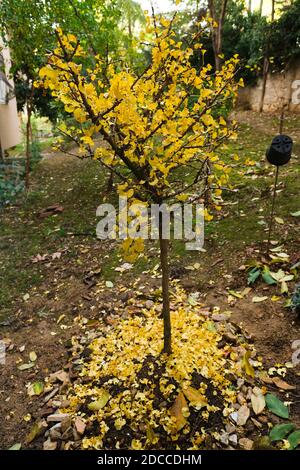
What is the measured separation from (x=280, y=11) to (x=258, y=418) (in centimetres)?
1054

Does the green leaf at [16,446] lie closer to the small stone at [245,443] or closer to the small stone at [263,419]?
the small stone at [245,443]

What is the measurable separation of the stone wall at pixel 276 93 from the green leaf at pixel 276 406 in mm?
8386

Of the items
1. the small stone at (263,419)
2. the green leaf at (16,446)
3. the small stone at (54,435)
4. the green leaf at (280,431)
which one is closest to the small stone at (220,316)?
the small stone at (263,419)

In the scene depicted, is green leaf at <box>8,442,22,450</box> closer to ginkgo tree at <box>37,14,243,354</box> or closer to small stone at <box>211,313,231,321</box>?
ginkgo tree at <box>37,14,243,354</box>

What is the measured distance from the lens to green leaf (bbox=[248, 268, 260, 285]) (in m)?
3.54

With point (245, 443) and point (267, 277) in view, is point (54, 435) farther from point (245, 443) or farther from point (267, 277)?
point (267, 277)

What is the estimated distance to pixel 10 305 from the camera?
4.00 meters

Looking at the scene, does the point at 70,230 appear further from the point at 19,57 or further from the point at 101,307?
the point at 19,57

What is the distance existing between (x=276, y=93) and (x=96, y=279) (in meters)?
8.95

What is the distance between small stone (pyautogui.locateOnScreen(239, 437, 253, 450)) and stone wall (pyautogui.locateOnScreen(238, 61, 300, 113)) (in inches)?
343

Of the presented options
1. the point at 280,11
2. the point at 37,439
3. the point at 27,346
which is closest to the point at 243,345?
the point at 37,439

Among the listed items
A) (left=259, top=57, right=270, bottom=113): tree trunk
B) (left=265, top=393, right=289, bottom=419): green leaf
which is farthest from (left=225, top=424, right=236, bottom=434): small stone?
(left=259, top=57, right=270, bottom=113): tree trunk

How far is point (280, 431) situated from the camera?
213 centimetres

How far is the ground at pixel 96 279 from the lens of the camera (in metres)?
2.88
